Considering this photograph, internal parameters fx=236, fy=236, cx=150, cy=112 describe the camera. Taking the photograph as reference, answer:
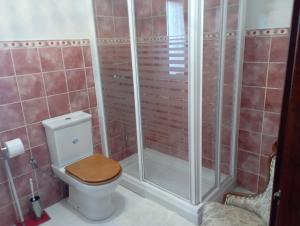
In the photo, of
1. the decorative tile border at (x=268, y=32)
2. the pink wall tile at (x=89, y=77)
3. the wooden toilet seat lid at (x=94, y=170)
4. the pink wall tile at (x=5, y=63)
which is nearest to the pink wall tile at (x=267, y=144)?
the decorative tile border at (x=268, y=32)

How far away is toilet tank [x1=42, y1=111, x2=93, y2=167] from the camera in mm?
2008

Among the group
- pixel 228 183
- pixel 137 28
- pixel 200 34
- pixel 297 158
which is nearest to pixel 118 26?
pixel 137 28

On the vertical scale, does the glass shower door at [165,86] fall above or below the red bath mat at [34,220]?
above

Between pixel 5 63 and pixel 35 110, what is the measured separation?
1.40 feet

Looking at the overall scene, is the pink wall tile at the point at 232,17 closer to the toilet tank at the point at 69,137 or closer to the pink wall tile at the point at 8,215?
the toilet tank at the point at 69,137

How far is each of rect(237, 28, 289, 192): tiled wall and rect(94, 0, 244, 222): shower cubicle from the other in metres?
0.08

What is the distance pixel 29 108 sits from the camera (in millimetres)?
1937

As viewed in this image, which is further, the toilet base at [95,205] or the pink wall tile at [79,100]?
the pink wall tile at [79,100]

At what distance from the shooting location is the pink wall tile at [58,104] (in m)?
2.08

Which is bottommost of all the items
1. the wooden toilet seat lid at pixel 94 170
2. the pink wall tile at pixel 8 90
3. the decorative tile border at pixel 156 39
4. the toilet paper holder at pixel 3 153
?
the wooden toilet seat lid at pixel 94 170

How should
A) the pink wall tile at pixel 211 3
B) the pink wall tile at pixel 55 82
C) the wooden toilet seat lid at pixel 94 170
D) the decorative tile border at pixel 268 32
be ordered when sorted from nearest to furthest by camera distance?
the pink wall tile at pixel 211 3 → the decorative tile border at pixel 268 32 → the wooden toilet seat lid at pixel 94 170 → the pink wall tile at pixel 55 82

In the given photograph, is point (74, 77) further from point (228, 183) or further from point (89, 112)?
point (228, 183)

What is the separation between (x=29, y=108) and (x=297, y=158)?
193cm

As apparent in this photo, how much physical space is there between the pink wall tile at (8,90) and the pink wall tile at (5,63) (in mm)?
45
